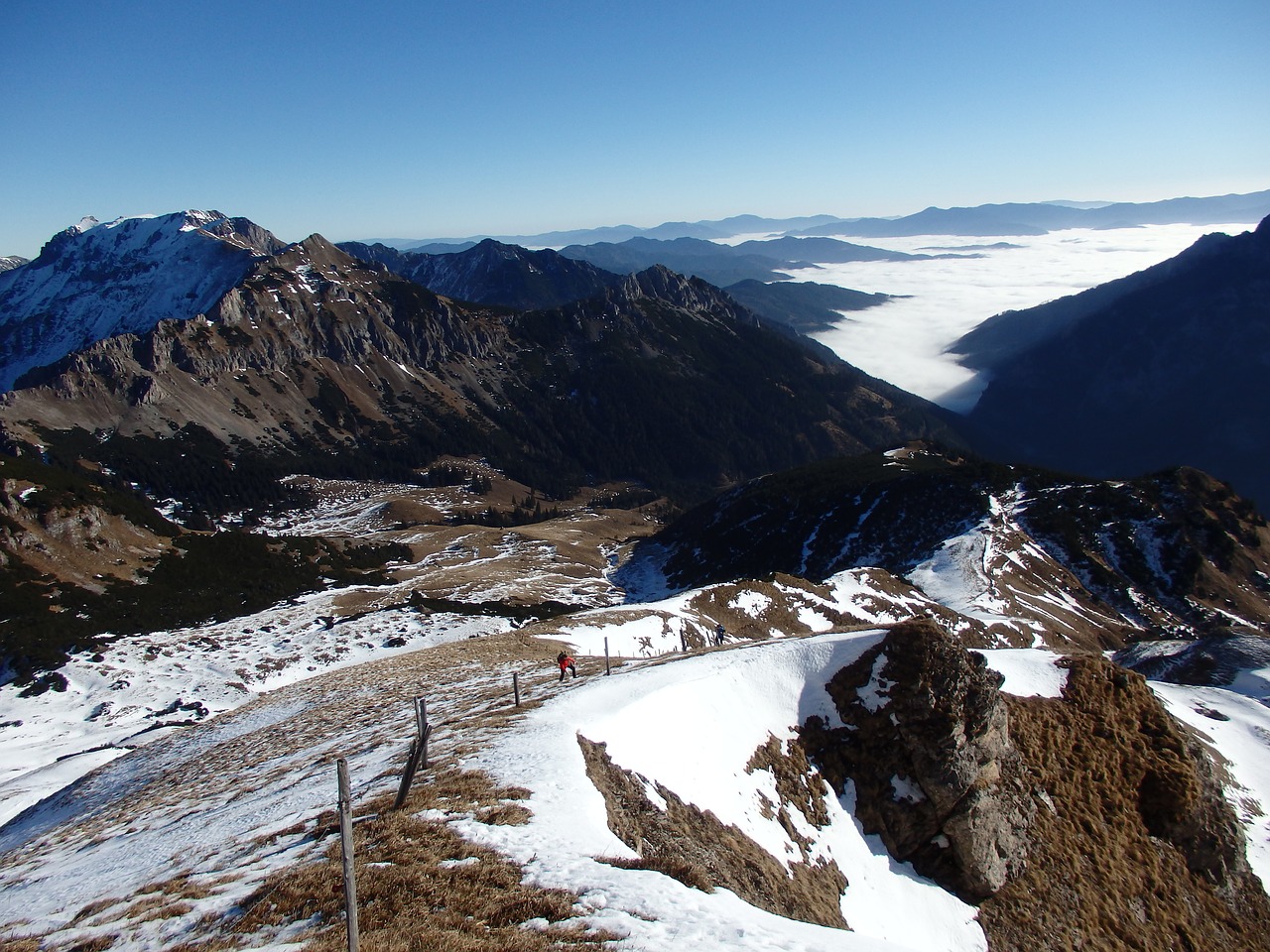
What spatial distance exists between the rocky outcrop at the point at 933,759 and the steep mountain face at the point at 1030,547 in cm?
4287

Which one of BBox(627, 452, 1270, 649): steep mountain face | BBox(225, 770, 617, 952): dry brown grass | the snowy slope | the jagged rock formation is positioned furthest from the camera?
BBox(627, 452, 1270, 649): steep mountain face

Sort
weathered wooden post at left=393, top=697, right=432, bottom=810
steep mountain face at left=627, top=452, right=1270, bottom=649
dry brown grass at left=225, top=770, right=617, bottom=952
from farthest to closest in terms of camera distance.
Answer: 1. steep mountain face at left=627, top=452, right=1270, bottom=649
2. weathered wooden post at left=393, top=697, right=432, bottom=810
3. dry brown grass at left=225, top=770, right=617, bottom=952

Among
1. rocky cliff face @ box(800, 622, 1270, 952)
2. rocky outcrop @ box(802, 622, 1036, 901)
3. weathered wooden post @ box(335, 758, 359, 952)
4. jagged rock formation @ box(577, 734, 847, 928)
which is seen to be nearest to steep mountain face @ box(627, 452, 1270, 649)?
rocky cliff face @ box(800, 622, 1270, 952)

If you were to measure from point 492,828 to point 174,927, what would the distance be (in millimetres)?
5748

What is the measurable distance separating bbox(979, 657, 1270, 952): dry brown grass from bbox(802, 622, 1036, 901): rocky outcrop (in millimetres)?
1314

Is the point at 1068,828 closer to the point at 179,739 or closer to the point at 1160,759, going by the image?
the point at 1160,759

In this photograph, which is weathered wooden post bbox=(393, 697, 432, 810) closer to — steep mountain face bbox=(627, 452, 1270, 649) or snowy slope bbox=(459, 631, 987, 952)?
snowy slope bbox=(459, 631, 987, 952)

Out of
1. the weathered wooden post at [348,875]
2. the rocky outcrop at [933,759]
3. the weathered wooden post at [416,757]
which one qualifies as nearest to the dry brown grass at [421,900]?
the weathered wooden post at [416,757]

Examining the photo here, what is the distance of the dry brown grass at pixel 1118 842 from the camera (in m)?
23.2

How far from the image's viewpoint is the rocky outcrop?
23203 mm

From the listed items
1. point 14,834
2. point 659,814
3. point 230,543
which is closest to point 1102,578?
point 659,814

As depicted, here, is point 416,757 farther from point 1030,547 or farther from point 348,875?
point 1030,547

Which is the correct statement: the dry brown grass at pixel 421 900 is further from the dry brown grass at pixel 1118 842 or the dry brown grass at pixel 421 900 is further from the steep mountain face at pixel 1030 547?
the steep mountain face at pixel 1030 547

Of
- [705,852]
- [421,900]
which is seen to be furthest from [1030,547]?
[421,900]
